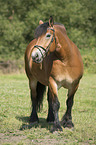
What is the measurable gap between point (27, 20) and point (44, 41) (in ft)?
95.0

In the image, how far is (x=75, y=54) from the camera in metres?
5.29

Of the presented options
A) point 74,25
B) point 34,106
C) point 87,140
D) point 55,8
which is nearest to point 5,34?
point 55,8

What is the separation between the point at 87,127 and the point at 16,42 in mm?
26420

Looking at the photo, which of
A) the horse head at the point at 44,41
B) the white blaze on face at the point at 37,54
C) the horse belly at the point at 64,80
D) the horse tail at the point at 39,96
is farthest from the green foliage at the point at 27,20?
the white blaze on face at the point at 37,54

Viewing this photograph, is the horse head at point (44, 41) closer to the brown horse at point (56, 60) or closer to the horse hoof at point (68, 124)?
the brown horse at point (56, 60)

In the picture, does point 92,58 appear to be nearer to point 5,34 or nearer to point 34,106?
point 5,34

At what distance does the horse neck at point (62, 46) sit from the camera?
494cm

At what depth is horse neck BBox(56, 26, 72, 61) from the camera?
16.2 ft

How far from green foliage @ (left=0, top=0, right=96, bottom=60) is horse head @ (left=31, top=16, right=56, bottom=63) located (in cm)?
2508

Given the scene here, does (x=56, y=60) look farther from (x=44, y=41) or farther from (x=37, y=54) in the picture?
(x=37, y=54)

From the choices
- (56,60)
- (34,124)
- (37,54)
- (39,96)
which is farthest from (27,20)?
(37,54)

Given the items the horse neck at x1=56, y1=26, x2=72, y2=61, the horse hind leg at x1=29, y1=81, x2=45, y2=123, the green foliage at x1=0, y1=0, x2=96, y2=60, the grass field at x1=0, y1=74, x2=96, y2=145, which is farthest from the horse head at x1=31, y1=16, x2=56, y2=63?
the green foliage at x1=0, y1=0, x2=96, y2=60

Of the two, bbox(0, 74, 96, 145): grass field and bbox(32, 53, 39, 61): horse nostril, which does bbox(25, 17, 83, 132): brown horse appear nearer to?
bbox(32, 53, 39, 61): horse nostril

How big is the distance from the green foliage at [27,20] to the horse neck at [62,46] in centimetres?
2488
